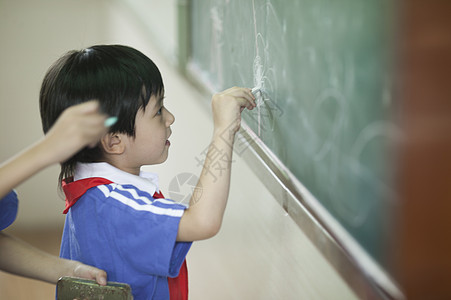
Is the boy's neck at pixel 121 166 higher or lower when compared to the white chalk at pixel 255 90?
lower

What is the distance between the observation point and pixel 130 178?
1.02m

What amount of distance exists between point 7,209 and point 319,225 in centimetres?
57

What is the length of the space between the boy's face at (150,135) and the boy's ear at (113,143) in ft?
0.04

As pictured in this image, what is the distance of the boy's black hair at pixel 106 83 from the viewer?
96 cm

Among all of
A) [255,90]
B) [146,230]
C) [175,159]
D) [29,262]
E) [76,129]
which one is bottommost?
[175,159]

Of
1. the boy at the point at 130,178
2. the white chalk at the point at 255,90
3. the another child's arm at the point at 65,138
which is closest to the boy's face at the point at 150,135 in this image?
the boy at the point at 130,178

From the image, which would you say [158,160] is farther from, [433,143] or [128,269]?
[433,143]

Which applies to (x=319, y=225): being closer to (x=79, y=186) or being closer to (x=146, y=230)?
(x=146, y=230)

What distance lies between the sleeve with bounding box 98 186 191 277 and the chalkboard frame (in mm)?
191

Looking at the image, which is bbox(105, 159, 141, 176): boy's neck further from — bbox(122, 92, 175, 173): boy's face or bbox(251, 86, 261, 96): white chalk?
bbox(251, 86, 261, 96): white chalk

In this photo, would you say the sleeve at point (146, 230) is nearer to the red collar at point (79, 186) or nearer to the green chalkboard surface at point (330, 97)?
the red collar at point (79, 186)

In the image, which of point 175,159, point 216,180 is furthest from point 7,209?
point 175,159

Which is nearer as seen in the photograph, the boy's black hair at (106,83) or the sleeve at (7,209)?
the boy's black hair at (106,83)

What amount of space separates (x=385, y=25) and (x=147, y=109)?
0.48 meters
